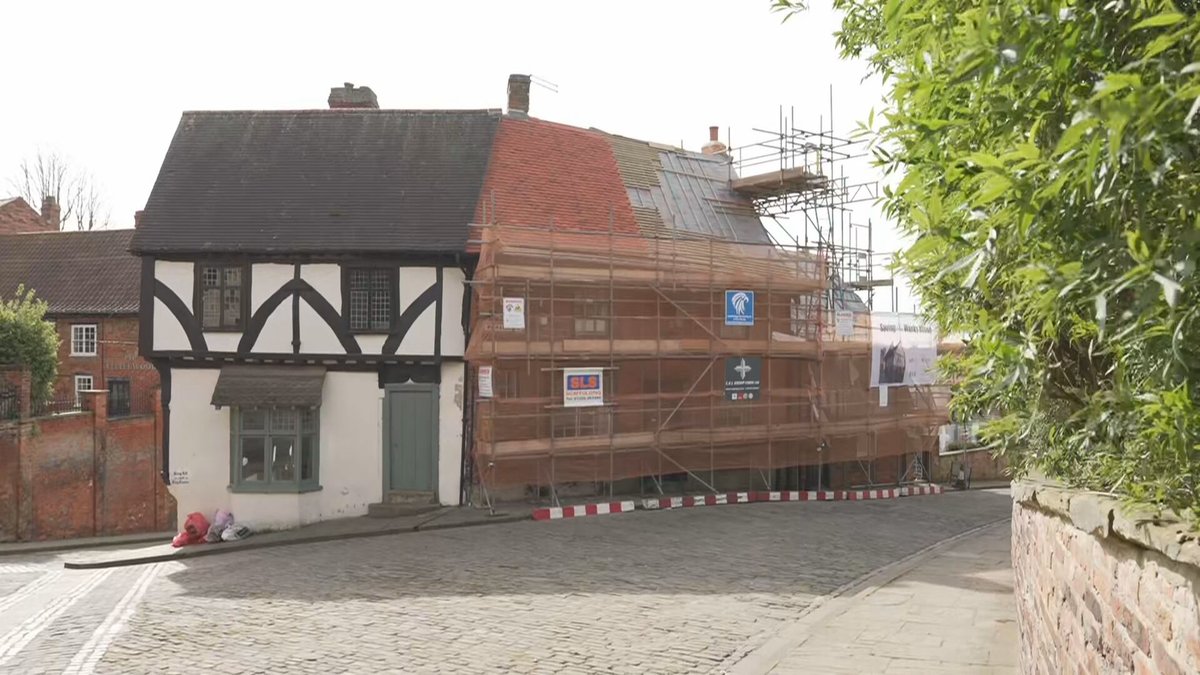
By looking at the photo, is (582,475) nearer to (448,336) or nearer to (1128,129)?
(448,336)

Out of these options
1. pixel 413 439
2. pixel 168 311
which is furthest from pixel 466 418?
pixel 168 311

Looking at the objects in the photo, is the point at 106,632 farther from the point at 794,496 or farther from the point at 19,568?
the point at 794,496

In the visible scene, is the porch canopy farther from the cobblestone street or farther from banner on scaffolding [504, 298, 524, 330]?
banner on scaffolding [504, 298, 524, 330]

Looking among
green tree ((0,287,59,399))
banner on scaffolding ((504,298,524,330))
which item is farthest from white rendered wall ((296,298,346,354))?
green tree ((0,287,59,399))

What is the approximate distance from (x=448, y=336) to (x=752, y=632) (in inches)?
434

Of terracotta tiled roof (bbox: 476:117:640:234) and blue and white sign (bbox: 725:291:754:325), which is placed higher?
terracotta tiled roof (bbox: 476:117:640:234)

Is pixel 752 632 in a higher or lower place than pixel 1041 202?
lower

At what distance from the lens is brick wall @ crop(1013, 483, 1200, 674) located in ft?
11.5

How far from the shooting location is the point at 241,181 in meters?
21.9

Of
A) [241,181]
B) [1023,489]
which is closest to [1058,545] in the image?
[1023,489]

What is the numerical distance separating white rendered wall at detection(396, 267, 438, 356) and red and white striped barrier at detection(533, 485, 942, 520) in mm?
4178

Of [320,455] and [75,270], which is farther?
[75,270]

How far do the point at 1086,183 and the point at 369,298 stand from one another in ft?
61.2

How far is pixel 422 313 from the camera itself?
20.2m
